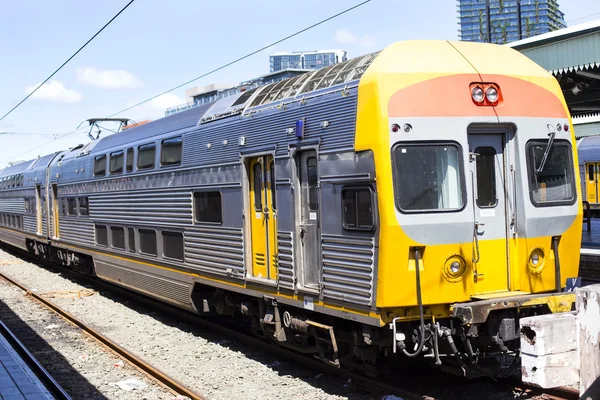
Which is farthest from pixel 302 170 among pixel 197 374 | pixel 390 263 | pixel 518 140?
pixel 197 374

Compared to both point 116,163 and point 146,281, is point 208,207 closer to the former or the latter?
point 146,281

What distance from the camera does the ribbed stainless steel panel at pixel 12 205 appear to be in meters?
23.7

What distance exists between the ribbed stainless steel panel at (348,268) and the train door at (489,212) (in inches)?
42.3

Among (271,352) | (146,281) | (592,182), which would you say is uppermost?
(592,182)

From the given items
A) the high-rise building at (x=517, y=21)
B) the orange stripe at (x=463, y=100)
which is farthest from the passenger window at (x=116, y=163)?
the high-rise building at (x=517, y=21)

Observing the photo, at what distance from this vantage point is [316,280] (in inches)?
300

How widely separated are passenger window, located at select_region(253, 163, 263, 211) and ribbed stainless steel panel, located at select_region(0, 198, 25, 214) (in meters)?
17.0

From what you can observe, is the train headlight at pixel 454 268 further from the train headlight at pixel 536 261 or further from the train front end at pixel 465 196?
the train headlight at pixel 536 261

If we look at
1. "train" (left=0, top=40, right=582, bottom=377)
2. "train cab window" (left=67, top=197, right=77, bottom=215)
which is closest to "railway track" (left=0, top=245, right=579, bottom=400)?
"train" (left=0, top=40, right=582, bottom=377)

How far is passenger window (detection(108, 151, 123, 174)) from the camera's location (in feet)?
44.2

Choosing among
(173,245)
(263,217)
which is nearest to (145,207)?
(173,245)

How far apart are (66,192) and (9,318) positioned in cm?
489

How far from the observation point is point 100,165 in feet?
48.4

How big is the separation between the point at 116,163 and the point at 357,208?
8102 mm
